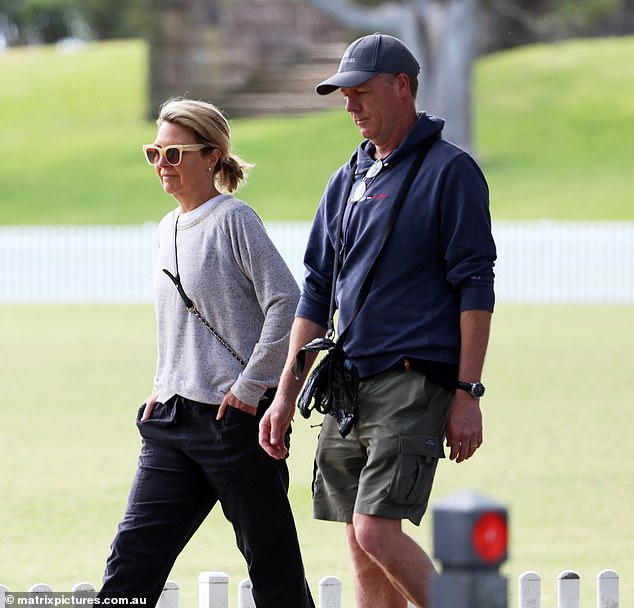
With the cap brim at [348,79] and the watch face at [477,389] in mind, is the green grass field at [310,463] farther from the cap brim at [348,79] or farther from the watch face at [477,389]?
the cap brim at [348,79]

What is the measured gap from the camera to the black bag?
4.44 m

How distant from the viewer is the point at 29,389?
13.9 m

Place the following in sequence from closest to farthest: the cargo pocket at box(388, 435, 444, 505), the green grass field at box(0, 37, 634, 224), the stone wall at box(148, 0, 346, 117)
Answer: the cargo pocket at box(388, 435, 444, 505)
the green grass field at box(0, 37, 634, 224)
the stone wall at box(148, 0, 346, 117)

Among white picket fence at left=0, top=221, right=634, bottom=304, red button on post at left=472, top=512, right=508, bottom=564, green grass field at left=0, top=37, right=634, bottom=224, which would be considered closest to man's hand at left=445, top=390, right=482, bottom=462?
red button on post at left=472, top=512, right=508, bottom=564

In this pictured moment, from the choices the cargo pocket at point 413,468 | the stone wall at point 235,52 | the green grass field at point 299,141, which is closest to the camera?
the cargo pocket at point 413,468

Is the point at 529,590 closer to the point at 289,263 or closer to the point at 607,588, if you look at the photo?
the point at 607,588

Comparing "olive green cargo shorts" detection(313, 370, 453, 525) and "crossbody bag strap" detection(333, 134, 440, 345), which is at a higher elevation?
"crossbody bag strap" detection(333, 134, 440, 345)

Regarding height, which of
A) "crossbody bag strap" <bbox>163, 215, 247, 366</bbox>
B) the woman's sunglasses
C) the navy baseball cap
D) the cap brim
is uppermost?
the navy baseball cap

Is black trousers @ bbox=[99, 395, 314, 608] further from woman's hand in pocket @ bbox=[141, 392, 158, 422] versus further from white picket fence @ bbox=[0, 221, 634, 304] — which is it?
white picket fence @ bbox=[0, 221, 634, 304]

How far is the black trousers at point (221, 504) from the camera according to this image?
465 cm

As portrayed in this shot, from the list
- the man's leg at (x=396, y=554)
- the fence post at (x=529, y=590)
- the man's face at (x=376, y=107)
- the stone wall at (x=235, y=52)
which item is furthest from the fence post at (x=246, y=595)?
the stone wall at (x=235, y=52)

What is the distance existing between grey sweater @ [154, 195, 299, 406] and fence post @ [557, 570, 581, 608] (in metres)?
1.19

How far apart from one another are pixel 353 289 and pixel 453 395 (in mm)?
423

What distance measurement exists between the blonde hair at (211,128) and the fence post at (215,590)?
124 cm
